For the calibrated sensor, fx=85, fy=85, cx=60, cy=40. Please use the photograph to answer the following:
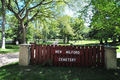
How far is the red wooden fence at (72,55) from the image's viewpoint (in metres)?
4.50

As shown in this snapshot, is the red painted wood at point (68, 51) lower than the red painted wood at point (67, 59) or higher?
higher

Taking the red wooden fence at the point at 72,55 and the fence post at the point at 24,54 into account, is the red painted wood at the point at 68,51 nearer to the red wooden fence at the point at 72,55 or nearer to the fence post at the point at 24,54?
the red wooden fence at the point at 72,55

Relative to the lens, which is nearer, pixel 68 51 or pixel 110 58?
pixel 110 58

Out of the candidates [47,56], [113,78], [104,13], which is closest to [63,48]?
[47,56]

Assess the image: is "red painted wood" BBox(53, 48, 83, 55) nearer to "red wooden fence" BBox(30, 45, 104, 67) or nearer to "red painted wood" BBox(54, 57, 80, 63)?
"red wooden fence" BBox(30, 45, 104, 67)

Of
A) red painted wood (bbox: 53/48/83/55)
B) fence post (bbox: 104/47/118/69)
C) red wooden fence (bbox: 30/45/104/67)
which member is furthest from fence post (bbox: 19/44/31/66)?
fence post (bbox: 104/47/118/69)

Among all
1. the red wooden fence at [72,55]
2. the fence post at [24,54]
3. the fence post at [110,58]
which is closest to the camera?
the fence post at [110,58]

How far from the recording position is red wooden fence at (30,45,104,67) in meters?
4.50

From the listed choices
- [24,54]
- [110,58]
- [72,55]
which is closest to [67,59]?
[72,55]

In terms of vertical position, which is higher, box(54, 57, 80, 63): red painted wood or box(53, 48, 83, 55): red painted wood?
box(53, 48, 83, 55): red painted wood

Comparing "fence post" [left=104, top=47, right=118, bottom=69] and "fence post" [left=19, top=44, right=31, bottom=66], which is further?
"fence post" [left=19, top=44, right=31, bottom=66]

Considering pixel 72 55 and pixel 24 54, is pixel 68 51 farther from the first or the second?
pixel 24 54

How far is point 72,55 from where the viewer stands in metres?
4.62

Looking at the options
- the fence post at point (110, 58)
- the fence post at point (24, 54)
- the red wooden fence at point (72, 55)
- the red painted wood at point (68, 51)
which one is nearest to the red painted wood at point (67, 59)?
the red wooden fence at point (72, 55)
